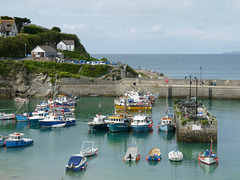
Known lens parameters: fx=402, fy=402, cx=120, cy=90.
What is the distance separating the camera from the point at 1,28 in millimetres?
112312

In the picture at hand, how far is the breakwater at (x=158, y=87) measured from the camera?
8444 cm

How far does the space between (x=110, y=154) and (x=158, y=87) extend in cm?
4431

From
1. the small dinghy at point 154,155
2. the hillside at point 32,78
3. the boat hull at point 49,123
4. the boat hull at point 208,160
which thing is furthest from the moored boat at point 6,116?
the boat hull at point 208,160

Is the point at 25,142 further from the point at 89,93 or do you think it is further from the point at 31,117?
the point at 89,93

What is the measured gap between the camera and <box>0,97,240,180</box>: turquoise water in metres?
38.4

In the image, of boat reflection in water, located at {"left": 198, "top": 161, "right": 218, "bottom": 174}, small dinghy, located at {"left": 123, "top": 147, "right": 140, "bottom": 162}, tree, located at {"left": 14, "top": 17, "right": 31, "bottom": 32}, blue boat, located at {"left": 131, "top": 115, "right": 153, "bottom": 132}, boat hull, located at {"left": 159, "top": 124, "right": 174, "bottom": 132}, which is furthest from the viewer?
tree, located at {"left": 14, "top": 17, "right": 31, "bottom": 32}

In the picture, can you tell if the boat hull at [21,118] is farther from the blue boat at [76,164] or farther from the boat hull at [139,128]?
the blue boat at [76,164]

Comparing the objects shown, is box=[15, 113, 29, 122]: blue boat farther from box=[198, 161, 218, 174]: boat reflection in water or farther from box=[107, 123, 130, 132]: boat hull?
box=[198, 161, 218, 174]: boat reflection in water

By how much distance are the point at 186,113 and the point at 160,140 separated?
16.0ft

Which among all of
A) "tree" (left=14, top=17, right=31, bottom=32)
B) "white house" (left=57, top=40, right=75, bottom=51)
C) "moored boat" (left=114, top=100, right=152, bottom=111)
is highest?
"tree" (left=14, top=17, right=31, bottom=32)

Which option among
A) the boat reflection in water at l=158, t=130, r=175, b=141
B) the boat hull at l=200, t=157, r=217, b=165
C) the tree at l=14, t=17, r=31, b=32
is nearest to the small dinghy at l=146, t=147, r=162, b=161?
the boat hull at l=200, t=157, r=217, b=165

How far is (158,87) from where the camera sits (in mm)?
87500

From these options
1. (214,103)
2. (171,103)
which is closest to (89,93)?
(171,103)

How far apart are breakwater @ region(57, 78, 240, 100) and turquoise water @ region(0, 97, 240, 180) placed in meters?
19.6
